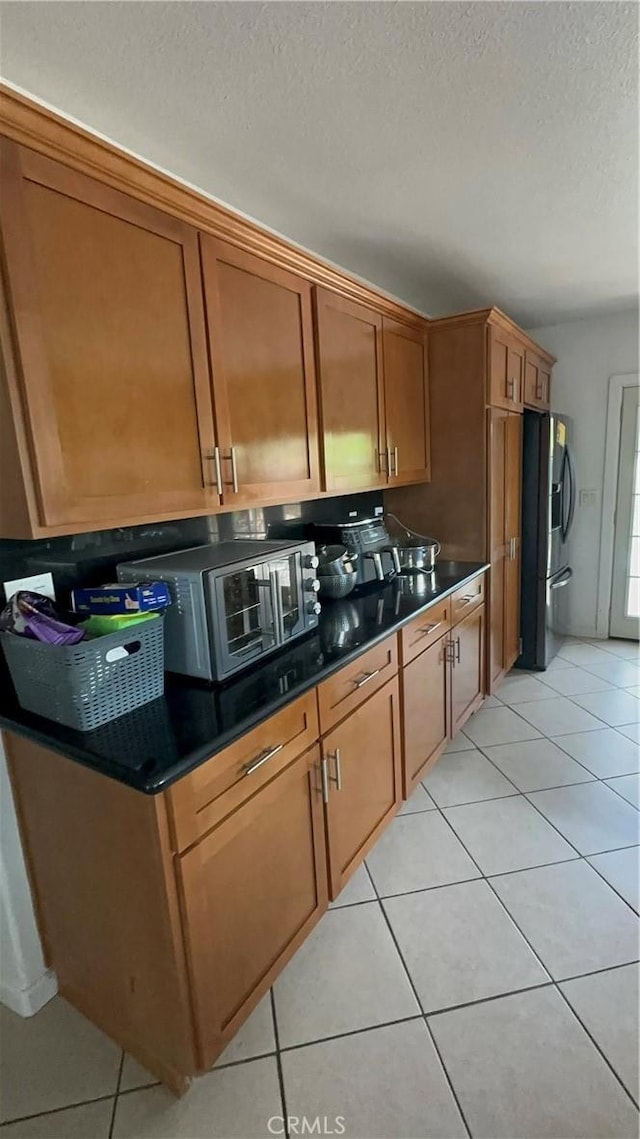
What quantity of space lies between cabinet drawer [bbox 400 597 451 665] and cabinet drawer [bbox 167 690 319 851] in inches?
24.1

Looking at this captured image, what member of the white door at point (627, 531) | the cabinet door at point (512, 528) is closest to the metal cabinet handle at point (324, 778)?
the cabinet door at point (512, 528)

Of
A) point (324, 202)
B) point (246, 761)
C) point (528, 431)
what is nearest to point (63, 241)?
point (324, 202)

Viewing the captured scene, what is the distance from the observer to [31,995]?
1.47 metres

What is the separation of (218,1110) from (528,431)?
326cm

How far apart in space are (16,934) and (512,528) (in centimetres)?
289

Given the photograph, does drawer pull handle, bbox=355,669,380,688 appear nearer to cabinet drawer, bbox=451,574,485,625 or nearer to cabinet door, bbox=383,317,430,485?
cabinet drawer, bbox=451,574,485,625

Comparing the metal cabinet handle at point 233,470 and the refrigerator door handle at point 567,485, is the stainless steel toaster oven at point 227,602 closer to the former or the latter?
the metal cabinet handle at point 233,470

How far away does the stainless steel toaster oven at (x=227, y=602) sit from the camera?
4.55ft

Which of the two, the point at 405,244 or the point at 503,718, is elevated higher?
the point at 405,244

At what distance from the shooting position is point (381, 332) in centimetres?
235

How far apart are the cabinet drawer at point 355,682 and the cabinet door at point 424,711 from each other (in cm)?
16

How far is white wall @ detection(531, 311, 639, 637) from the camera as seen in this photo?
3656 millimetres

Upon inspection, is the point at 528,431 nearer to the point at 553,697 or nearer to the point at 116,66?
the point at 553,697

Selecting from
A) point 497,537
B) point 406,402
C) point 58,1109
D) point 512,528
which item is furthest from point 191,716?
point 512,528
